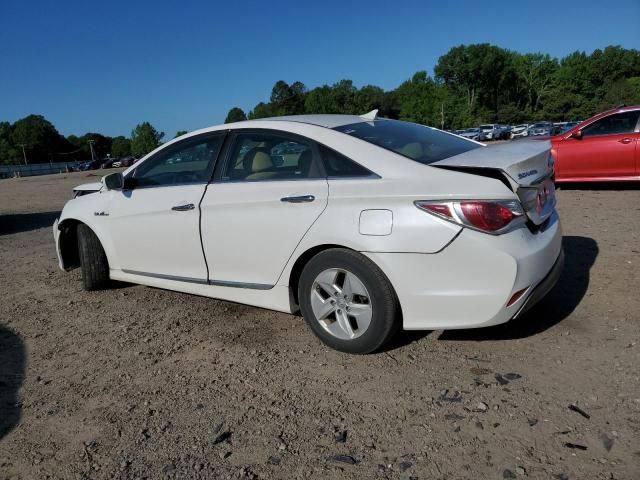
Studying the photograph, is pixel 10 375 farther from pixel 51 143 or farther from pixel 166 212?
pixel 51 143

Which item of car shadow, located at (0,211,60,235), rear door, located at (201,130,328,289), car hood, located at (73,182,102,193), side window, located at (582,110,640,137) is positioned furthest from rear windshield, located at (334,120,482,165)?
car shadow, located at (0,211,60,235)

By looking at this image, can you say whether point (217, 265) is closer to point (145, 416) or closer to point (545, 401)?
point (145, 416)

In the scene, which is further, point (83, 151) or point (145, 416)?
point (83, 151)

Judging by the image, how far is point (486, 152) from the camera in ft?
11.8

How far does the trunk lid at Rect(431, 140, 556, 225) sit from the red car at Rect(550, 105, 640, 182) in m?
6.63

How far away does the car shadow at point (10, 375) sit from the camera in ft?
9.71

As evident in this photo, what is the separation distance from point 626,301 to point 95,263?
176 inches

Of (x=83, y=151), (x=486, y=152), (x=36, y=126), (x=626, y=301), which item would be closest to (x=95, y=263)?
(x=486, y=152)

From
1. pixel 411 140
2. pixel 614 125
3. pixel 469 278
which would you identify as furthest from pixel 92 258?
pixel 614 125

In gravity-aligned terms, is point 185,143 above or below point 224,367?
above

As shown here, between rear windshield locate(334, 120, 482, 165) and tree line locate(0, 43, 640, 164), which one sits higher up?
tree line locate(0, 43, 640, 164)

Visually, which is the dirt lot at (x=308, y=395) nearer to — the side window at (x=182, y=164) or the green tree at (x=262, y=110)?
the side window at (x=182, y=164)

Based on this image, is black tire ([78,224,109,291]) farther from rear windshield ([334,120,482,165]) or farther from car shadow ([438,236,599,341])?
car shadow ([438,236,599,341])

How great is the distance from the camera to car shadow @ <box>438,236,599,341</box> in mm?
3646
